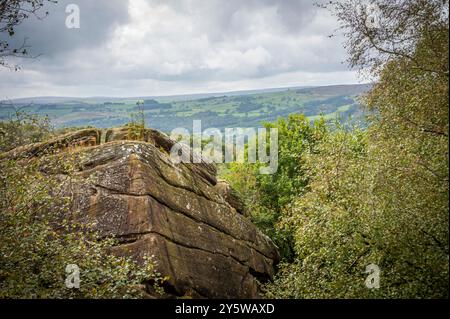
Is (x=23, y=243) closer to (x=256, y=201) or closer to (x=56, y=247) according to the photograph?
(x=56, y=247)

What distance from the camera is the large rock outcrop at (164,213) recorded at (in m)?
18.4

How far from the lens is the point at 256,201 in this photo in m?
43.6

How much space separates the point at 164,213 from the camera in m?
19.6

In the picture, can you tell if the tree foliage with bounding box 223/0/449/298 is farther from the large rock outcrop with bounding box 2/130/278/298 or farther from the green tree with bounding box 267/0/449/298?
the large rock outcrop with bounding box 2/130/278/298

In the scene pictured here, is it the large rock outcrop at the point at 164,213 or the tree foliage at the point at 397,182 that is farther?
the large rock outcrop at the point at 164,213

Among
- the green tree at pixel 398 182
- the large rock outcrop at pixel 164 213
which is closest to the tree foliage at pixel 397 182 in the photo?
the green tree at pixel 398 182

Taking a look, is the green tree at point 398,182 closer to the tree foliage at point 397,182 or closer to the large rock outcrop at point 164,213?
the tree foliage at point 397,182

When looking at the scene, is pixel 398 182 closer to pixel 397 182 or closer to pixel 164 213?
pixel 397 182

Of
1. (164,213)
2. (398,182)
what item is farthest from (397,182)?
(164,213)

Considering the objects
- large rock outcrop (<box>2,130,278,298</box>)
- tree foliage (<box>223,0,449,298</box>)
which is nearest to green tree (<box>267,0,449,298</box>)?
tree foliage (<box>223,0,449,298</box>)

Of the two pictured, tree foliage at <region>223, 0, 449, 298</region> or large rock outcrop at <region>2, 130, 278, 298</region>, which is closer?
tree foliage at <region>223, 0, 449, 298</region>

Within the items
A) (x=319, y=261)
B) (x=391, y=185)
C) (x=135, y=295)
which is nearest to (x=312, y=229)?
(x=319, y=261)

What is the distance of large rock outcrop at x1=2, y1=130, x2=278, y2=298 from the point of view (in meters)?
18.4
